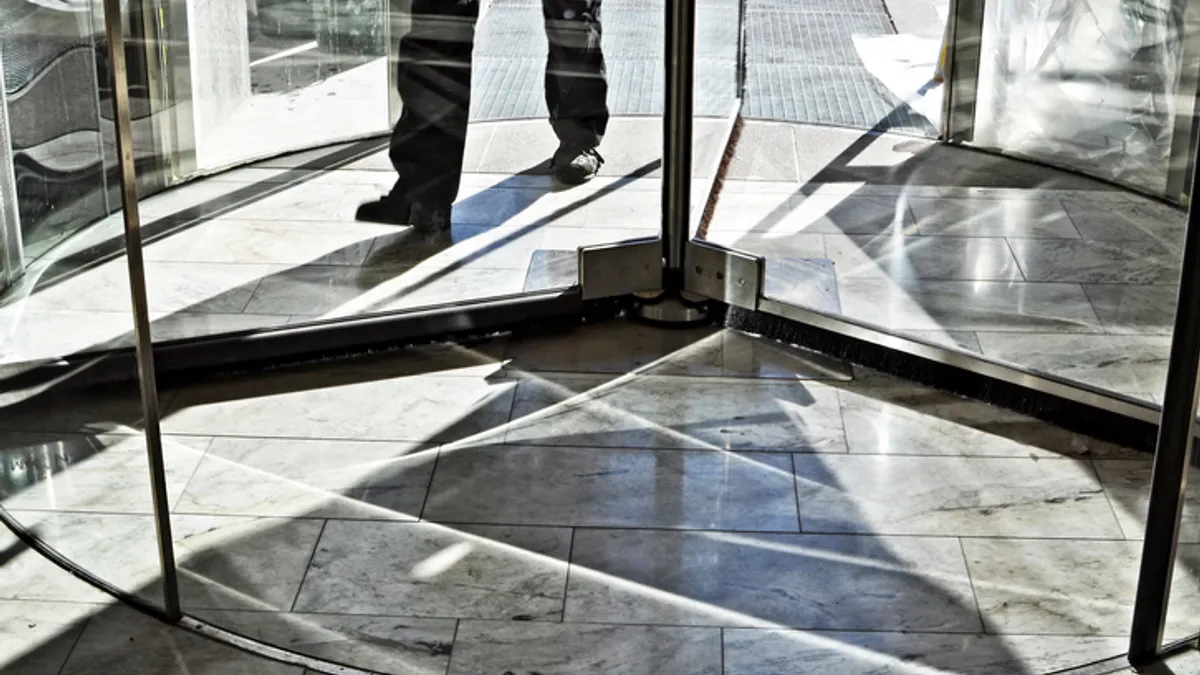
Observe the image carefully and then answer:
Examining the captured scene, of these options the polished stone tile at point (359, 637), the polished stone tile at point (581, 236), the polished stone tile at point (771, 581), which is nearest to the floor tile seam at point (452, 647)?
the polished stone tile at point (359, 637)

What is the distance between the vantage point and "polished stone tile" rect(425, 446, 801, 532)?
2852 millimetres

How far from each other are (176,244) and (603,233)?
980 millimetres

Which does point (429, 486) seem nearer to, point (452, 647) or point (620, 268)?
point (452, 647)

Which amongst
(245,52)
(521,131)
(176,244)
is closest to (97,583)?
(176,244)

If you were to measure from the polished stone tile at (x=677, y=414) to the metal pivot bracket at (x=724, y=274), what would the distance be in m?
0.30

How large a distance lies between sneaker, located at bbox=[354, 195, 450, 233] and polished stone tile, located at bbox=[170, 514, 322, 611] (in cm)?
82

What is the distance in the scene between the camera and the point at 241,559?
8.90 ft

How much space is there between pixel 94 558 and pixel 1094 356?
6.16ft

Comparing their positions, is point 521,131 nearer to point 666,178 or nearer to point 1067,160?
point 666,178

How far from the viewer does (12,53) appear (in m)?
2.70

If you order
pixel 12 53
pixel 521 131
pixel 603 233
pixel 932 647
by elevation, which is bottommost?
pixel 932 647

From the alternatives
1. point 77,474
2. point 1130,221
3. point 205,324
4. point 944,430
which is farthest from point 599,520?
point 1130,221

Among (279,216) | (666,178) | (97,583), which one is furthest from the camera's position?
(666,178)

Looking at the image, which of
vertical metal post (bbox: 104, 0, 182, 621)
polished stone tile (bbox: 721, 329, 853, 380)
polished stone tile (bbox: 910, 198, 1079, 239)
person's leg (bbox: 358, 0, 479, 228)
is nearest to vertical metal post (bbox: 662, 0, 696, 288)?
polished stone tile (bbox: 721, 329, 853, 380)
